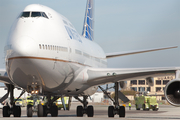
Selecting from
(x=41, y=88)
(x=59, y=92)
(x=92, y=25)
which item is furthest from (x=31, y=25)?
(x=92, y=25)

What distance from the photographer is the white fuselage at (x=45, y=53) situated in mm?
15523

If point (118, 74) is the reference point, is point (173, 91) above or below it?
below

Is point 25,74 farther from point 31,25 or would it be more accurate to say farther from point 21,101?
point 21,101

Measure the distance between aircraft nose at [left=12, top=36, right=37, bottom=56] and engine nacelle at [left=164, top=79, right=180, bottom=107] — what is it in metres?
6.63

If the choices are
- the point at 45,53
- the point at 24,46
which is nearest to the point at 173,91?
the point at 45,53

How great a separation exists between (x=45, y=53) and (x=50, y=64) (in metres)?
0.65

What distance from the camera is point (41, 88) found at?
1714 centimetres

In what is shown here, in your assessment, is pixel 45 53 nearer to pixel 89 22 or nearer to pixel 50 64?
pixel 50 64

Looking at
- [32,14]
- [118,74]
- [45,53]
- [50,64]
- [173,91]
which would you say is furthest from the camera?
[118,74]

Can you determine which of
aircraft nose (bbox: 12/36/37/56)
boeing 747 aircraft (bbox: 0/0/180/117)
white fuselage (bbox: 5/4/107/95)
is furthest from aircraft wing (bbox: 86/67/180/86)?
aircraft nose (bbox: 12/36/37/56)

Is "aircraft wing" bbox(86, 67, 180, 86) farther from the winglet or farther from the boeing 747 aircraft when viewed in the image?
the winglet

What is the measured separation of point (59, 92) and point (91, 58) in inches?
150

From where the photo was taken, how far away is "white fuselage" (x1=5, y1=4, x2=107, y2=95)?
15.5m

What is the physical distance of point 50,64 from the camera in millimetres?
16406
